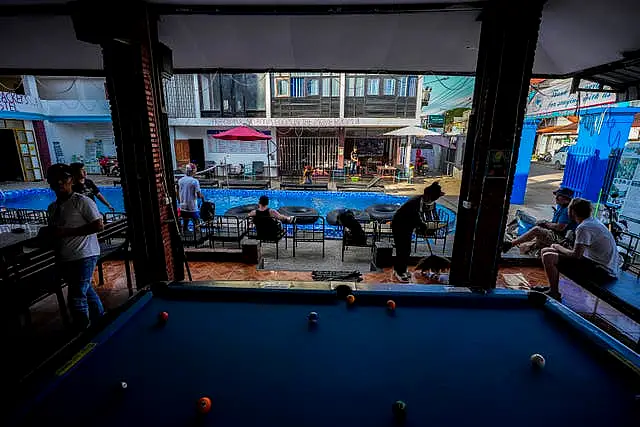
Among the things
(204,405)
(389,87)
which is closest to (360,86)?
(389,87)

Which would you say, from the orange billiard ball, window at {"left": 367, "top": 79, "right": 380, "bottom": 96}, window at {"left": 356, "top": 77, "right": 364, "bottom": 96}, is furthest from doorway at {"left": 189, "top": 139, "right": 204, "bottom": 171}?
the orange billiard ball

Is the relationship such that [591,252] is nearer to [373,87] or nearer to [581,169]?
[581,169]

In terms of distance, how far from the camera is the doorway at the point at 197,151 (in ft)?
58.0

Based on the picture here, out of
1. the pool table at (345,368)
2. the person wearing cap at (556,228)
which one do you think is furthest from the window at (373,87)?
the pool table at (345,368)

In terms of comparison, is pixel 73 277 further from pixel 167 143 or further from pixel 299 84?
pixel 299 84

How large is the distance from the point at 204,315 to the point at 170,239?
249cm

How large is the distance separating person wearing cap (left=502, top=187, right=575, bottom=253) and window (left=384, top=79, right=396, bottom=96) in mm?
11725

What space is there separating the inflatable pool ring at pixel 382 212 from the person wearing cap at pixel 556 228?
86.0 inches

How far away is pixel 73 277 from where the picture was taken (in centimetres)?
309

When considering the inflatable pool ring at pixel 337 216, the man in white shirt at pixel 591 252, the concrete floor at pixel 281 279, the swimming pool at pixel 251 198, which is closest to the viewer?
the concrete floor at pixel 281 279

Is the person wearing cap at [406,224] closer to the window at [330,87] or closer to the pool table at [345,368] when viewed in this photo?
the pool table at [345,368]

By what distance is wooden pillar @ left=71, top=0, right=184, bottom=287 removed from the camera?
336 centimetres

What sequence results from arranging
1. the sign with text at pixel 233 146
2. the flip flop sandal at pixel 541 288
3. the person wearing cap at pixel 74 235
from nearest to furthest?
1. the person wearing cap at pixel 74 235
2. the flip flop sandal at pixel 541 288
3. the sign with text at pixel 233 146

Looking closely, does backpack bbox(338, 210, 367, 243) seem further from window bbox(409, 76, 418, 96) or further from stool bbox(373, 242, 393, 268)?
window bbox(409, 76, 418, 96)
